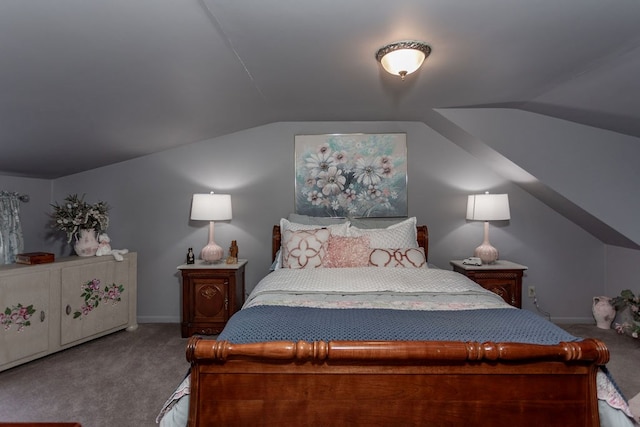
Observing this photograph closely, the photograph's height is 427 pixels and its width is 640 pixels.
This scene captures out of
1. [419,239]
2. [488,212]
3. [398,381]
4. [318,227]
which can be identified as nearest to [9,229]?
[318,227]

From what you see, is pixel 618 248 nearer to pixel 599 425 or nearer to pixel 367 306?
pixel 599 425

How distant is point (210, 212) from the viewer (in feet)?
10.7

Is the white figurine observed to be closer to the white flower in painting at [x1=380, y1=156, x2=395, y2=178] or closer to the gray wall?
the gray wall

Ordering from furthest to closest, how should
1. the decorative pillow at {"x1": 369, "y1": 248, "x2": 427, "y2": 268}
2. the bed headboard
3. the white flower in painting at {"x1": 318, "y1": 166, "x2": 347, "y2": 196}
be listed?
the white flower in painting at {"x1": 318, "y1": 166, "x2": 347, "y2": 196}
the bed headboard
the decorative pillow at {"x1": 369, "y1": 248, "x2": 427, "y2": 268}

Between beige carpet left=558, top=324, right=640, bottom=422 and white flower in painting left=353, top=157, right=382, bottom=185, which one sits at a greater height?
white flower in painting left=353, top=157, right=382, bottom=185

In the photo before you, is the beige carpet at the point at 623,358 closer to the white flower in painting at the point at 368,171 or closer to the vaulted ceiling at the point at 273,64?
the vaulted ceiling at the point at 273,64

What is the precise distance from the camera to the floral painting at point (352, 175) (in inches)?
142

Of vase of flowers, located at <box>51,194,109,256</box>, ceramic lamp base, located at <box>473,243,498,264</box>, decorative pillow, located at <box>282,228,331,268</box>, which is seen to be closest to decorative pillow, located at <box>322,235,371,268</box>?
decorative pillow, located at <box>282,228,331,268</box>

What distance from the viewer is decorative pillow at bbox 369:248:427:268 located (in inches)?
109

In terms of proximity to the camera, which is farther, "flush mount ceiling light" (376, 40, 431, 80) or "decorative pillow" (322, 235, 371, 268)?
"decorative pillow" (322, 235, 371, 268)

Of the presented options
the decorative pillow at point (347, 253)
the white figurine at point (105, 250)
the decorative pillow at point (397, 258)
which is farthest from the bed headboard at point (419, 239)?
the white figurine at point (105, 250)

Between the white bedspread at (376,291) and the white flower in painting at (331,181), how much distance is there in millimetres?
1271

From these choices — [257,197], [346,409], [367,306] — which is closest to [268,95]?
[257,197]

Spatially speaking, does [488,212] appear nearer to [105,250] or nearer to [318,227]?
[318,227]
